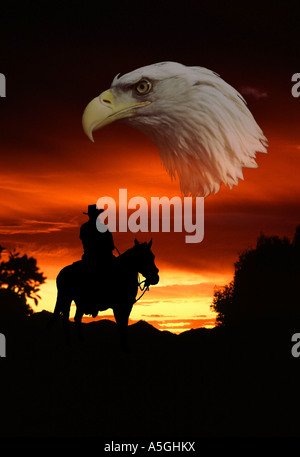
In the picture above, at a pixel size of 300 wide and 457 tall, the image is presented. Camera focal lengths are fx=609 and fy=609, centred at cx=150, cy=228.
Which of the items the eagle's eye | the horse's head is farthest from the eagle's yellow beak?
the horse's head

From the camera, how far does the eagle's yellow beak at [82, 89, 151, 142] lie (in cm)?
806

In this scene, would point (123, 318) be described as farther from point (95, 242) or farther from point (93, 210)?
point (93, 210)

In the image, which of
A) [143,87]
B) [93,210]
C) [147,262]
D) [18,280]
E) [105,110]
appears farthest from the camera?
[18,280]

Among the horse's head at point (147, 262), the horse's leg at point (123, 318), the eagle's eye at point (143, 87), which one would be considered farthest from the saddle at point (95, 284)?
the eagle's eye at point (143, 87)

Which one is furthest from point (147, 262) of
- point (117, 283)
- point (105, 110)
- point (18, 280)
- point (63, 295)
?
point (18, 280)

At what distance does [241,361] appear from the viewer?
8.66 metres

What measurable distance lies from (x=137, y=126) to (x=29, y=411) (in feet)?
13.5

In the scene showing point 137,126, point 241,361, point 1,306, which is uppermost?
point 137,126

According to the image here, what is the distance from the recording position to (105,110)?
323 inches

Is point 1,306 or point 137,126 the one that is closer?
point 137,126

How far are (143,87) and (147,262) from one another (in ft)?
8.01

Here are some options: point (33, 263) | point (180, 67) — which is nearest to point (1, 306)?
point (33, 263)

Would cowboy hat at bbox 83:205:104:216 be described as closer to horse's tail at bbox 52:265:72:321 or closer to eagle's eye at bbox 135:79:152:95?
horse's tail at bbox 52:265:72:321

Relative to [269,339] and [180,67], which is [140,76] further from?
[269,339]
